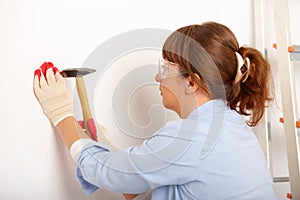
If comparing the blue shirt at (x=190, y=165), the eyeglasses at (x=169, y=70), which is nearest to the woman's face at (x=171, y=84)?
the eyeglasses at (x=169, y=70)

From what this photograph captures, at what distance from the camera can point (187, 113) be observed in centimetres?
127

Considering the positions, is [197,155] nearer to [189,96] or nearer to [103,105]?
[189,96]

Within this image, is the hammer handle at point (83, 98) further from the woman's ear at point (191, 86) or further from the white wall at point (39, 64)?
the woman's ear at point (191, 86)

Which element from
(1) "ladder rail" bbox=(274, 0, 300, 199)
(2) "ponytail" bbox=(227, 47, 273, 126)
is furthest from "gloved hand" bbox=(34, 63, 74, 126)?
(1) "ladder rail" bbox=(274, 0, 300, 199)

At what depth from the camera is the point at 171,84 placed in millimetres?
1264

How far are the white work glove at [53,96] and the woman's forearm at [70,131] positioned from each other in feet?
0.05

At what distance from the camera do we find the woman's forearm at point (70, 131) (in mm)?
1271

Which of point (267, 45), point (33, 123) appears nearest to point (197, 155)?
point (33, 123)

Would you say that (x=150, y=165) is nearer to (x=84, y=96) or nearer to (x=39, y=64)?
(x=84, y=96)

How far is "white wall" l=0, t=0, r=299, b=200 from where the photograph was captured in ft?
4.24

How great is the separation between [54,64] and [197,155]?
0.58 m

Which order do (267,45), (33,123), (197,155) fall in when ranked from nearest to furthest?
(197,155)
(33,123)
(267,45)

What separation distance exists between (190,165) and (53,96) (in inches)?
18.9

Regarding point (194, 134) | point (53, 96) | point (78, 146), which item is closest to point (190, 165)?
point (194, 134)
